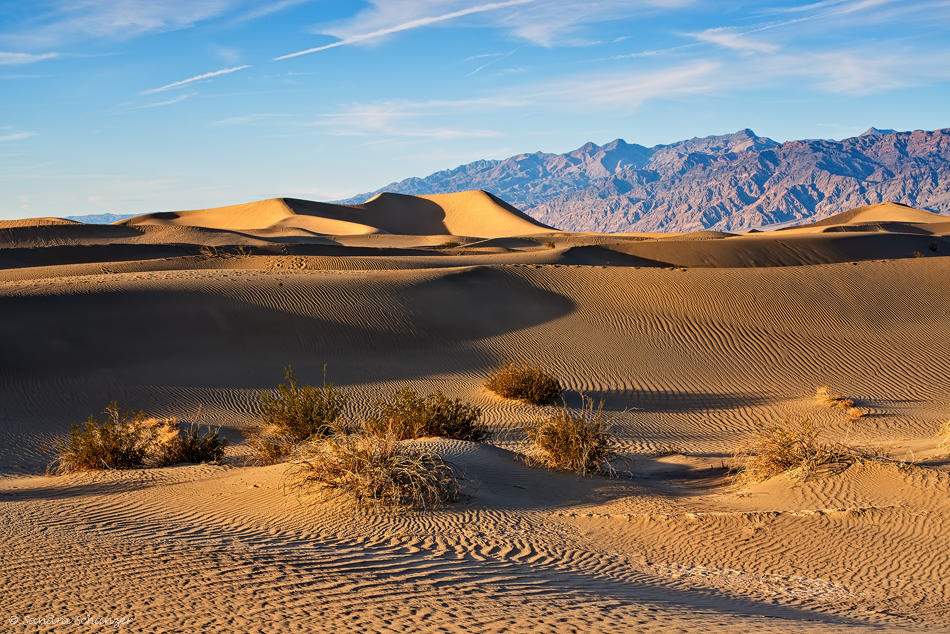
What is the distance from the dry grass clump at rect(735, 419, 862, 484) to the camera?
9634mm

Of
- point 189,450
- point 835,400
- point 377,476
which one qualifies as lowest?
point 835,400

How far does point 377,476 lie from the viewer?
8.27 meters

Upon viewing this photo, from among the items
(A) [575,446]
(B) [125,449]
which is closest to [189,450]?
(B) [125,449]

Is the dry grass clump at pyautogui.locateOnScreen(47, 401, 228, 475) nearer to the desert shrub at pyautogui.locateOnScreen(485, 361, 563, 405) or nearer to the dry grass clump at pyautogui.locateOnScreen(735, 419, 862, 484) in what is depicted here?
the desert shrub at pyautogui.locateOnScreen(485, 361, 563, 405)

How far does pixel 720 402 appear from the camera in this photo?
17.0 metres

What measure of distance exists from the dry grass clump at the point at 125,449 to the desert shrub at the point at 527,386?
627 cm

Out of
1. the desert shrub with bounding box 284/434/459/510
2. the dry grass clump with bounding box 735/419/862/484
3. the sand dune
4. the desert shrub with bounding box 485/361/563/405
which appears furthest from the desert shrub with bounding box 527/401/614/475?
the sand dune

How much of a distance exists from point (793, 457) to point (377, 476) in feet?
16.1

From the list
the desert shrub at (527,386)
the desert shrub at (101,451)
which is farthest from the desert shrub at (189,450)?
the desert shrub at (527,386)

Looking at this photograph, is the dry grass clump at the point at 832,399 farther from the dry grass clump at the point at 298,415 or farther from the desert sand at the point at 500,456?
the dry grass clump at the point at 298,415

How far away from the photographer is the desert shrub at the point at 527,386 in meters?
16.5

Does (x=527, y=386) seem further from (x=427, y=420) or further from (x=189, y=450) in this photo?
(x=189, y=450)

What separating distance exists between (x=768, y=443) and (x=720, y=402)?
6.99 metres

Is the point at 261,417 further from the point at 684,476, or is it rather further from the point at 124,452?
the point at 684,476
